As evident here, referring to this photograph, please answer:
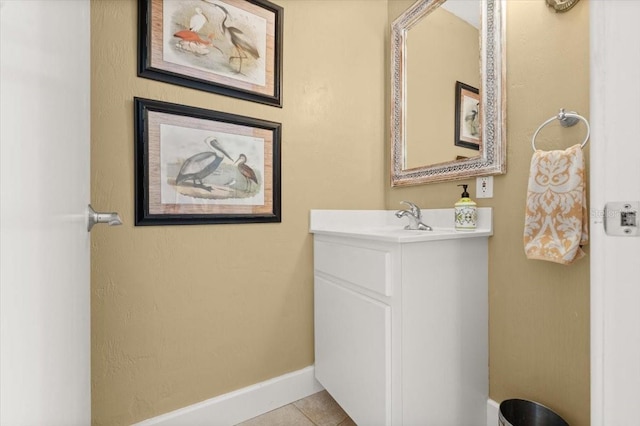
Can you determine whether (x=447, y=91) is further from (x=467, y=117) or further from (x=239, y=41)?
(x=239, y=41)

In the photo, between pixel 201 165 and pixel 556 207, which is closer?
pixel 556 207

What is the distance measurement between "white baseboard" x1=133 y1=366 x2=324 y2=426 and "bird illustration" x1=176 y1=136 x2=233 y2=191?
0.96 m

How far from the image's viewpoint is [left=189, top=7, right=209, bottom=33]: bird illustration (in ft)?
4.11

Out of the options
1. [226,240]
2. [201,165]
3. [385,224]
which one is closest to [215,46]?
[201,165]

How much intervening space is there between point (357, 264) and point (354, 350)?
363 mm

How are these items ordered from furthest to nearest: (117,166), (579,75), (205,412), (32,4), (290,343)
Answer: (290,343), (205,412), (117,166), (579,75), (32,4)

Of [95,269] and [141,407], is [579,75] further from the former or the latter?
[141,407]

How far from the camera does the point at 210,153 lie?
4.24ft

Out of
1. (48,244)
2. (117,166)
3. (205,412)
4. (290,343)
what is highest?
(117,166)

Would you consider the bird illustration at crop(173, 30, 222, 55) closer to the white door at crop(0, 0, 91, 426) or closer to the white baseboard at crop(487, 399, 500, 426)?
the white door at crop(0, 0, 91, 426)

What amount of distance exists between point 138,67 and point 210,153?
0.41 meters

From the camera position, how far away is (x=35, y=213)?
260 millimetres

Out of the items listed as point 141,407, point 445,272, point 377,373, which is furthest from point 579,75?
point 141,407

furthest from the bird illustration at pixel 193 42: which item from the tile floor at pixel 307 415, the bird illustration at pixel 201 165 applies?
the tile floor at pixel 307 415
